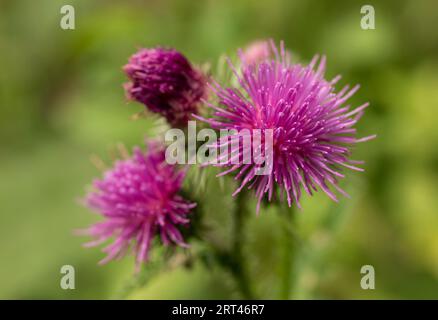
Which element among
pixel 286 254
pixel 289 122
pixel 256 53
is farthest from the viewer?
pixel 286 254

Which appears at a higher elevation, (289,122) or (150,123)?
(150,123)

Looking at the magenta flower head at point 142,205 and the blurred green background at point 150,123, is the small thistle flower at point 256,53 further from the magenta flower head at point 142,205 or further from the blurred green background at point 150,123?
the blurred green background at point 150,123

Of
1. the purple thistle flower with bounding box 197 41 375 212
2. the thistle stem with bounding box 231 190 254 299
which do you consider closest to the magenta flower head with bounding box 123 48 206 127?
the purple thistle flower with bounding box 197 41 375 212

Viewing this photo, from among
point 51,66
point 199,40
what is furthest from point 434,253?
point 51,66

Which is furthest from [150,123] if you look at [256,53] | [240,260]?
[240,260]

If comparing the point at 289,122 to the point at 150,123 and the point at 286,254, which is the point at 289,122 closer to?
the point at 286,254

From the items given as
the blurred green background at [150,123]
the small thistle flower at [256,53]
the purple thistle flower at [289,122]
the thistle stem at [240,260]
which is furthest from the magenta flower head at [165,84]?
the blurred green background at [150,123]

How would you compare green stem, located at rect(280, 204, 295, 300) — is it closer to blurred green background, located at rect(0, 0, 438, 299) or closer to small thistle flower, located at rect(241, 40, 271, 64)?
small thistle flower, located at rect(241, 40, 271, 64)
